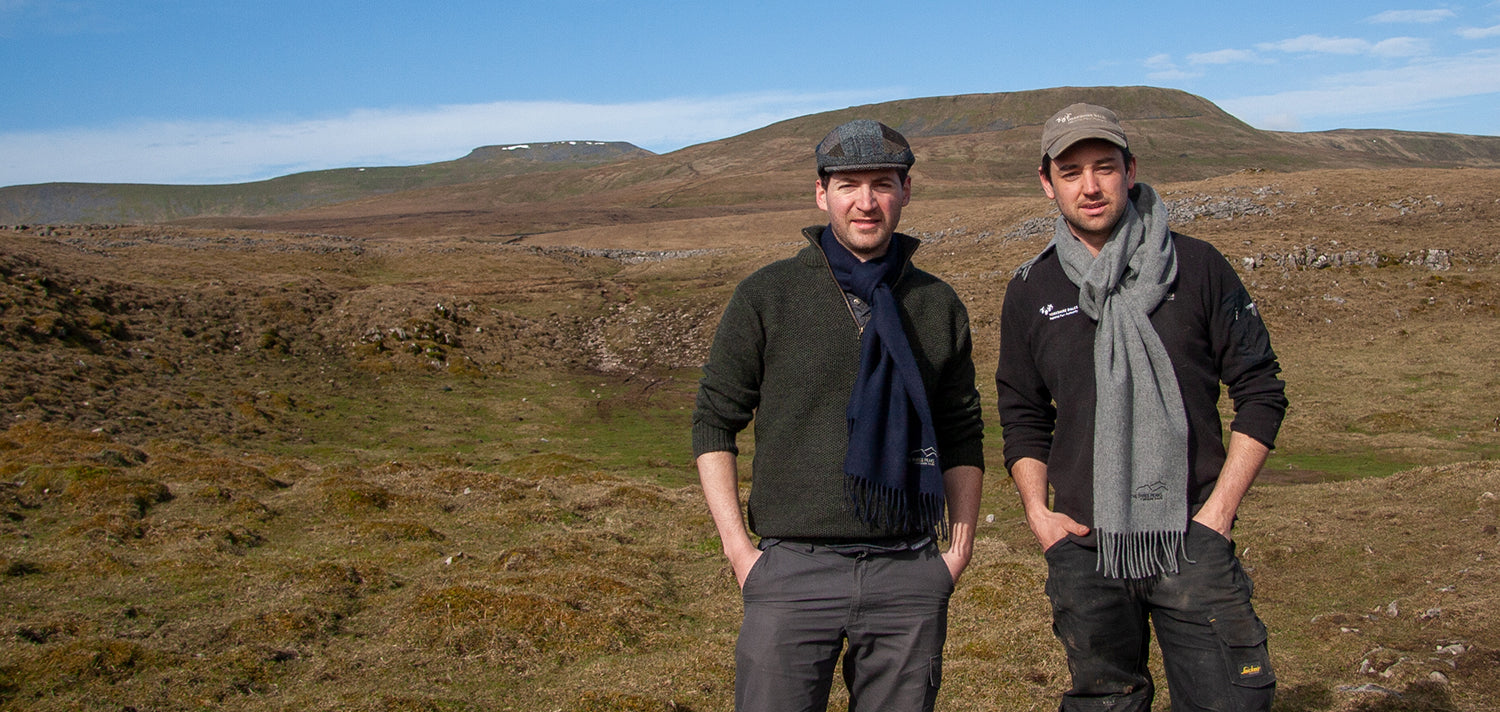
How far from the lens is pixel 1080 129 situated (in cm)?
405

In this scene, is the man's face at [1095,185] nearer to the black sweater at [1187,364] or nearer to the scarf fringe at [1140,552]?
the black sweater at [1187,364]

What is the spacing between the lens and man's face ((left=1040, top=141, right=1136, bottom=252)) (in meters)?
4.08

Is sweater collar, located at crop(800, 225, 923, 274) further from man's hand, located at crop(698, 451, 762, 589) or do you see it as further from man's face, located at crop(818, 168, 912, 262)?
man's hand, located at crop(698, 451, 762, 589)

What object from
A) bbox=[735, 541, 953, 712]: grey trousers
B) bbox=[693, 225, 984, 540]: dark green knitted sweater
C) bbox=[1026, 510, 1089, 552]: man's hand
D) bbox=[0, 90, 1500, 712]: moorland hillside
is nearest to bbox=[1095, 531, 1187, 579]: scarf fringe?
bbox=[1026, 510, 1089, 552]: man's hand

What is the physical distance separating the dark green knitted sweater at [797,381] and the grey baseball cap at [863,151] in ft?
1.22

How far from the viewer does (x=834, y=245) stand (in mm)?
4023

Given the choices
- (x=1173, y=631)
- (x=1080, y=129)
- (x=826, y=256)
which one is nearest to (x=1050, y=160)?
(x=1080, y=129)

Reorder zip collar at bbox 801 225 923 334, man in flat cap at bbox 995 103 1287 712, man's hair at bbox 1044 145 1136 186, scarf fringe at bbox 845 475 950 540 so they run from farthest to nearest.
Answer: man's hair at bbox 1044 145 1136 186
zip collar at bbox 801 225 923 334
man in flat cap at bbox 995 103 1287 712
scarf fringe at bbox 845 475 950 540

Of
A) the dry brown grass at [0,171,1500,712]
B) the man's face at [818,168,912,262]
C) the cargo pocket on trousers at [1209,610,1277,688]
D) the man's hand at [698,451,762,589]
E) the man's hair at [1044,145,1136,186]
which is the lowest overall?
the dry brown grass at [0,171,1500,712]

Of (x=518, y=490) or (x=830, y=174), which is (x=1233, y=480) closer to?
(x=830, y=174)

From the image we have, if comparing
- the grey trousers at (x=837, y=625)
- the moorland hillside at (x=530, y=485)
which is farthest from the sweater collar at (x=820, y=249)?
the moorland hillside at (x=530, y=485)

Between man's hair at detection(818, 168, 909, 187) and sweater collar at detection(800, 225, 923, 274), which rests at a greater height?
man's hair at detection(818, 168, 909, 187)

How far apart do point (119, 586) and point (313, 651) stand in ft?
11.0

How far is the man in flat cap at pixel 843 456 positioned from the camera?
3738 mm
